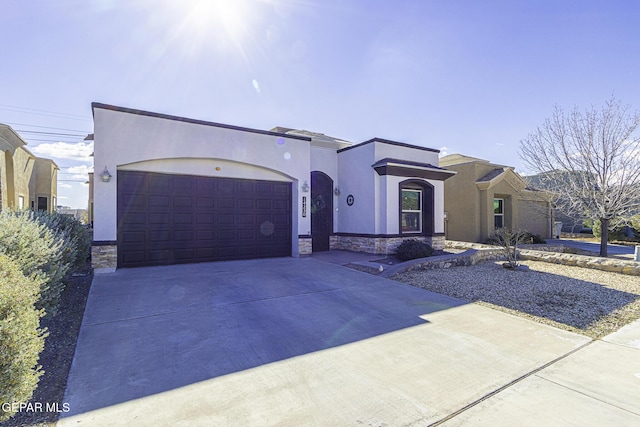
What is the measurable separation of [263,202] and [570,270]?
31.8 ft

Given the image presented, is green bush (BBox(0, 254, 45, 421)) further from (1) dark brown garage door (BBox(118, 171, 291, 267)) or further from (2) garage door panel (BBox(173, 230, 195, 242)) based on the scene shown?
(2) garage door panel (BBox(173, 230, 195, 242))

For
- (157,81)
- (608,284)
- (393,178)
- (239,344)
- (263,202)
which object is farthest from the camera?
(393,178)


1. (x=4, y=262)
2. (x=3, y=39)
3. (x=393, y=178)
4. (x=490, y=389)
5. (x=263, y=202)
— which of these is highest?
(x=3, y=39)

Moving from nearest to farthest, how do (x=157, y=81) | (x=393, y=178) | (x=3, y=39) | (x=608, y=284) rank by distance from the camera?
(x=608, y=284) → (x=3, y=39) → (x=157, y=81) → (x=393, y=178)

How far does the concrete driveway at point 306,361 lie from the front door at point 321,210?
6.22 metres

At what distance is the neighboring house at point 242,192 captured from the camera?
862 cm

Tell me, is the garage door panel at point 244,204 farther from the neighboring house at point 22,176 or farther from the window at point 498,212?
the window at point 498,212

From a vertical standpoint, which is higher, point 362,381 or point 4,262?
point 4,262

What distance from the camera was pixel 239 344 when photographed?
403 cm

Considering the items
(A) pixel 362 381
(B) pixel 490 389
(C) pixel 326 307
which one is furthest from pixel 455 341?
(C) pixel 326 307

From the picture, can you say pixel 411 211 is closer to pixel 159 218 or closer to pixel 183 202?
pixel 183 202

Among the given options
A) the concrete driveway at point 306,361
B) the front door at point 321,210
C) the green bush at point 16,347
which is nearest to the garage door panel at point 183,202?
the concrete driveway at point 306,361

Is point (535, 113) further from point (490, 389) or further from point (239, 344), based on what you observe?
point (239, 344)

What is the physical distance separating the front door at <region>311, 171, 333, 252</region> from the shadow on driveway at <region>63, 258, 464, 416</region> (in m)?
4.32
